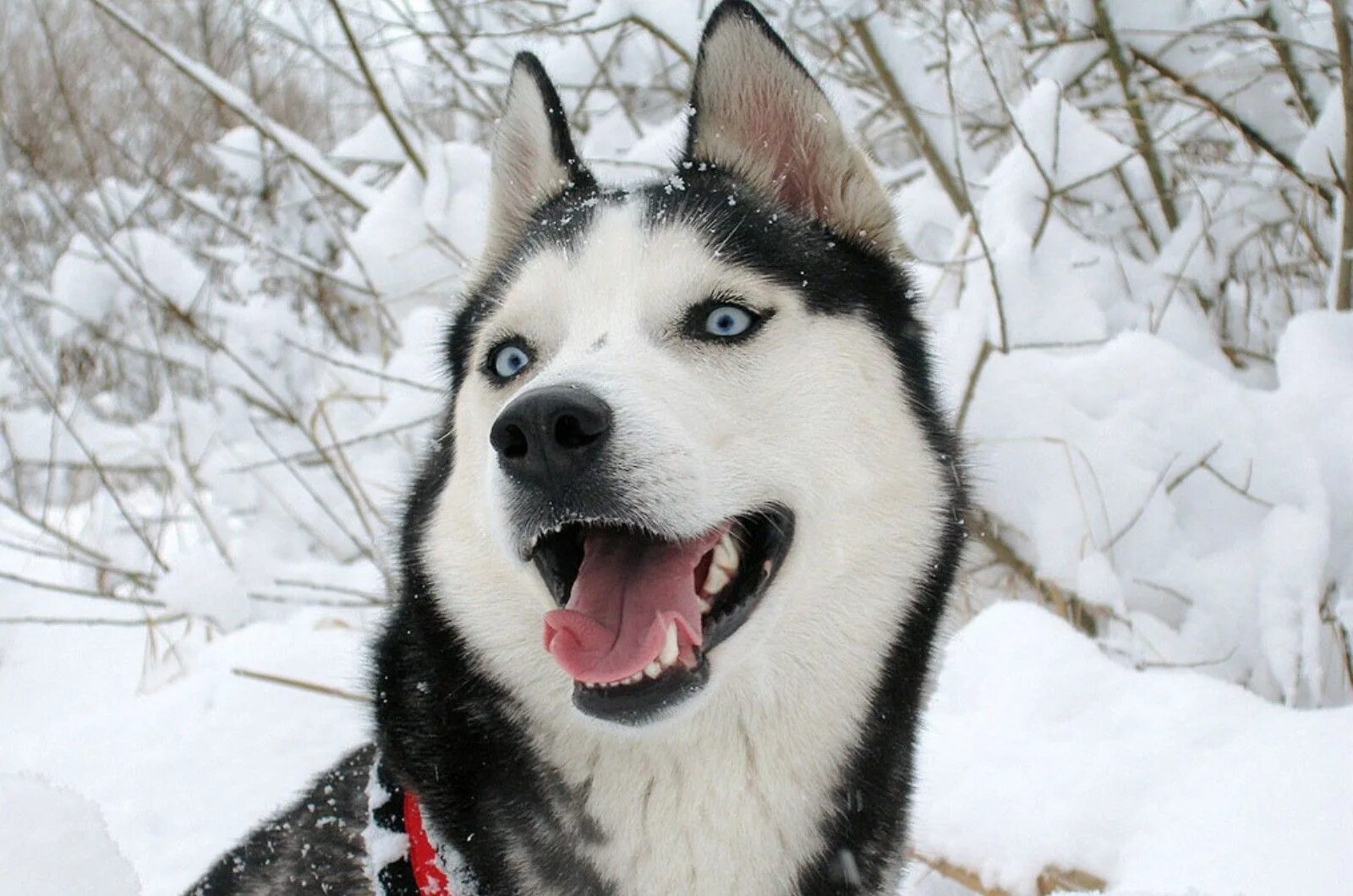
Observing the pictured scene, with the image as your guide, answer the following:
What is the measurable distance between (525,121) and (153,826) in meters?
2.78

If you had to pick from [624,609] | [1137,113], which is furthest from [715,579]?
[1137,113]

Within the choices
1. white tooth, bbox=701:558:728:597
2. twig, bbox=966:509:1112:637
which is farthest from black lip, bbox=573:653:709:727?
twig, bbox=966:509:1112:637

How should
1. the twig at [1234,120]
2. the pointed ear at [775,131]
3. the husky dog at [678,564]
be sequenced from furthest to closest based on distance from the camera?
1. the twig at [1234,120]
2. the pointed ear at [775,131]
3. the husky dog at [678,564]

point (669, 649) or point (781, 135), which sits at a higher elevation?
point (781, 135)

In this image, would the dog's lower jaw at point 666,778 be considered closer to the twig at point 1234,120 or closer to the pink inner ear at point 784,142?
the pink inner ear at point 784,142

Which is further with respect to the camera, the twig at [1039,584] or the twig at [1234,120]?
the twig at [1234,120]

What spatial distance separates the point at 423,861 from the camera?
151cm

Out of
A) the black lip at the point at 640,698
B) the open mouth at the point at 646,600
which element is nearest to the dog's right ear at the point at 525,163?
the open mouth at the point at 646,600

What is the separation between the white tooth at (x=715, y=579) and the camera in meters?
1.53

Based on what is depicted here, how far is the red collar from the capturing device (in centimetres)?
151

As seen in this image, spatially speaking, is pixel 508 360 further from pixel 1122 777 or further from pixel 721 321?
pixel 1122 777

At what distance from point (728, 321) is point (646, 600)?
50 cm

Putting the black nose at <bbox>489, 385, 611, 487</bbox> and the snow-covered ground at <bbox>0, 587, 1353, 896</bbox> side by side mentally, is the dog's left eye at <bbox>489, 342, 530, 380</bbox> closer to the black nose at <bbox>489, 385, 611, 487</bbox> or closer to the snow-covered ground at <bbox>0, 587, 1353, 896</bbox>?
the black nose at <bbox>489, 385, 611, 487</bbox>

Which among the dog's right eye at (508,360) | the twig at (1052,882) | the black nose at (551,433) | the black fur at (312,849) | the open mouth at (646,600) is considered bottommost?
the twig at (1052,882)
